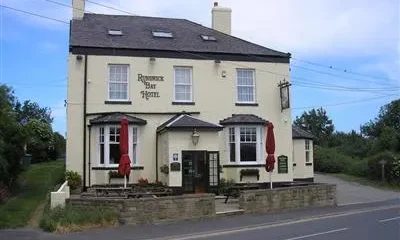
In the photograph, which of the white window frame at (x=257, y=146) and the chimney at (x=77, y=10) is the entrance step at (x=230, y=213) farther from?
the chimney at (x=77, y=10)

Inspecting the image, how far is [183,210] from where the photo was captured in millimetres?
20781

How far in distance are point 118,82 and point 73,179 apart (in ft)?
17.8

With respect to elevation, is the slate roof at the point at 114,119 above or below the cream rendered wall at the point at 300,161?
above

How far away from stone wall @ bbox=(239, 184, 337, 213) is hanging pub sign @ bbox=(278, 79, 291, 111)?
6.68 m

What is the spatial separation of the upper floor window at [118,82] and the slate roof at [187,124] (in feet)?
8.65

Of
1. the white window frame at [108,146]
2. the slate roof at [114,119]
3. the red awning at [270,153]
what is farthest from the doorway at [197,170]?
the red awning at [270,153]

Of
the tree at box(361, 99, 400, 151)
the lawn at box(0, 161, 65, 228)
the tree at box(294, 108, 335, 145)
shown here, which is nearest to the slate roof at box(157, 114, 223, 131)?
the lawn at box(0, 161, 65, 228)

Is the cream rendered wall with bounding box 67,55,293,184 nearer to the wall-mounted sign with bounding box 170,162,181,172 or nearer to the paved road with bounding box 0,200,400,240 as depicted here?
the wall-mounted sign with bounding box 170,162,181,172

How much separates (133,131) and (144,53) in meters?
4.11

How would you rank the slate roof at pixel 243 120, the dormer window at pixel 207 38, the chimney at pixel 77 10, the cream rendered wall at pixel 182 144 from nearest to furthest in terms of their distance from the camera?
the cream rendered wall at pixel 182 144 < the slate roof at pixel 243 120 < the chimney at pixel 77 10 < the dormer window at pixel 207 38

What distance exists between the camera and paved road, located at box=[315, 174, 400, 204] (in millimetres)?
29609

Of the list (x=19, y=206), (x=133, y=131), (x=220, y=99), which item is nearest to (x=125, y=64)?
(x=133, y=131)

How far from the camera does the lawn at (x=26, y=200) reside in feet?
64.1

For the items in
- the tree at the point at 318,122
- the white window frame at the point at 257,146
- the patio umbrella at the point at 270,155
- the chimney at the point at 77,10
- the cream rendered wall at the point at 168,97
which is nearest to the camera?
the patio umbrella at the point at 270,155
